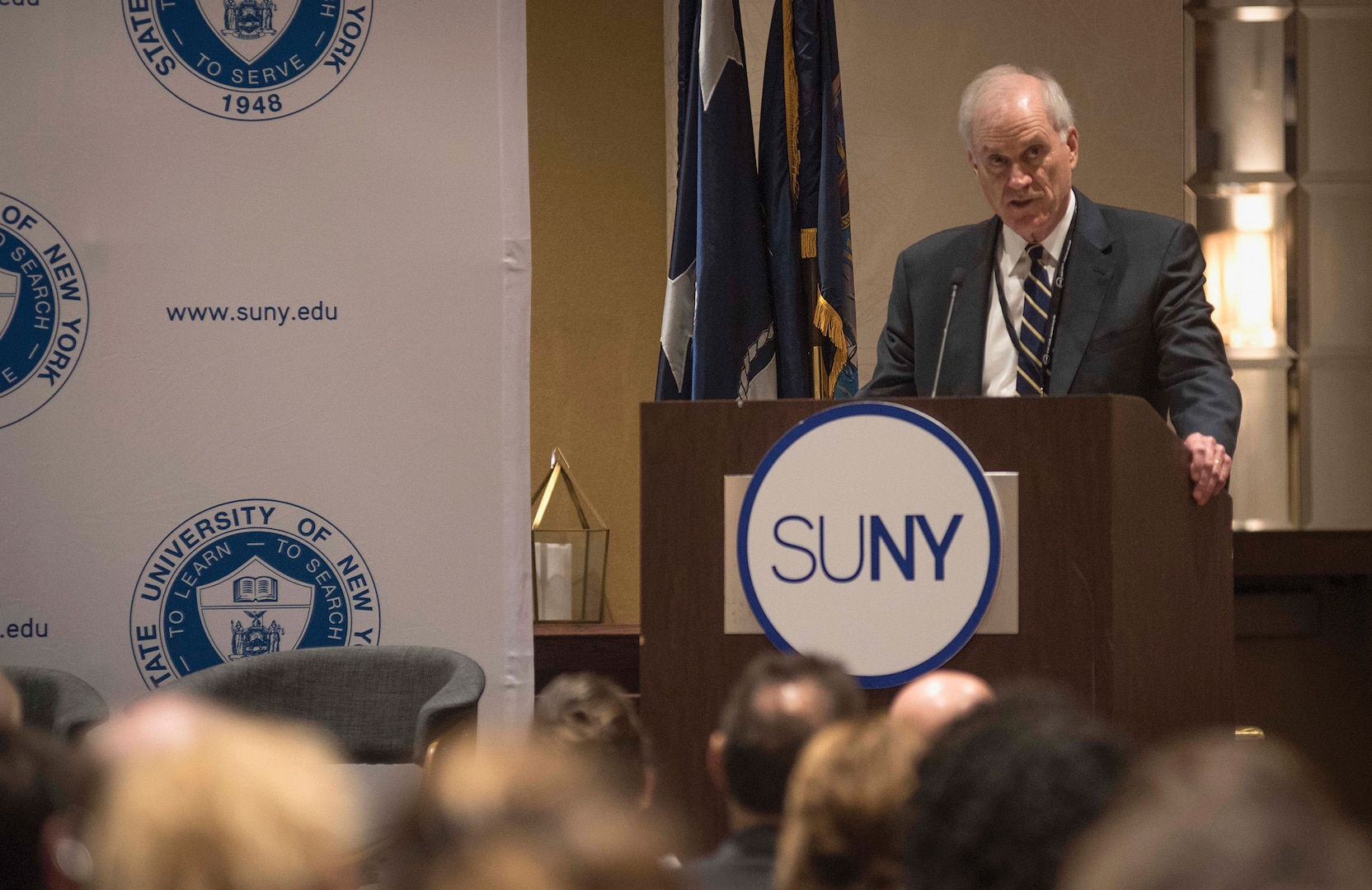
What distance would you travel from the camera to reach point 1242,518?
4645mm

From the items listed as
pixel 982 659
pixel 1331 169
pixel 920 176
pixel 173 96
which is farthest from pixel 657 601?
pixel 1331 169

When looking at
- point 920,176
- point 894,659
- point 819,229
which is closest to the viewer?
point 894,659

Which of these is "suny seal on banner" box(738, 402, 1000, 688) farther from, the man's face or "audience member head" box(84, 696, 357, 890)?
"audience member head" box(84, 696, 357, 890)

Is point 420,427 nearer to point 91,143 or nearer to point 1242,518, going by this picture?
point 91,143

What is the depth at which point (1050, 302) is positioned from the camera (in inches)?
110

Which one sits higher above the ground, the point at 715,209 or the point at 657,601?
the point at 715,209

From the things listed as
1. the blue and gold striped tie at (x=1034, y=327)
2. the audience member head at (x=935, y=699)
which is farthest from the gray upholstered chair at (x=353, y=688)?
the audience member head at (x=935, y=699)

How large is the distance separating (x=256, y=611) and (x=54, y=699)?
1.87ft

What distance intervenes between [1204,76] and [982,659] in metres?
3.23

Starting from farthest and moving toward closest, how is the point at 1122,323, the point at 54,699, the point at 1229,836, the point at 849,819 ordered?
the point at 54,699 < the point at 1122,323 < the point at 849,819 < the point at 1229,836

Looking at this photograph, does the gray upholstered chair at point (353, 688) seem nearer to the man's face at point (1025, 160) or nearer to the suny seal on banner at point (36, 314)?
the suny seal on banner at point (36, 314)

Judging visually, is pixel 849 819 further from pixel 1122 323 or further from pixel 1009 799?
pixel 1122 323

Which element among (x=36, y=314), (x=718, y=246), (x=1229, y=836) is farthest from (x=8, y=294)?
(x=1229, y=836)

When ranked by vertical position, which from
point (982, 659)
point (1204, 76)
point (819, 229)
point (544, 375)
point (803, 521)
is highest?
point (1204, 76)
